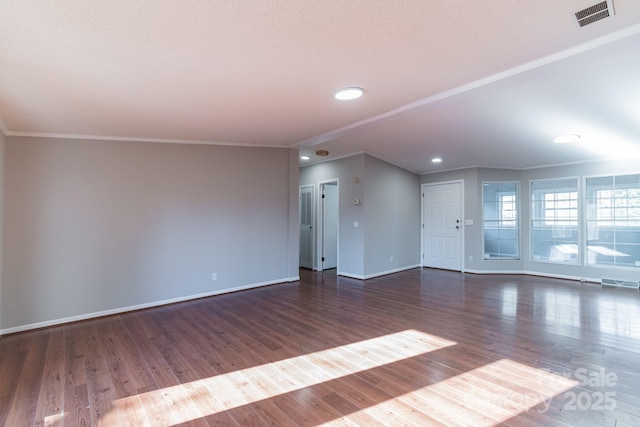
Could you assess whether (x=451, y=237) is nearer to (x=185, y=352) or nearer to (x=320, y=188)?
(x=320, y=188)

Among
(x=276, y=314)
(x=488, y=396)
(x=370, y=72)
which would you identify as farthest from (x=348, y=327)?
(x=370, y=72)

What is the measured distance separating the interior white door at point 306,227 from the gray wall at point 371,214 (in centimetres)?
33

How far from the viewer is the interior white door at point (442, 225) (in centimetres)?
709

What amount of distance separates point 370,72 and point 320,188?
183 inches

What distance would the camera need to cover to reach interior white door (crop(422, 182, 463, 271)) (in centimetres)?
709

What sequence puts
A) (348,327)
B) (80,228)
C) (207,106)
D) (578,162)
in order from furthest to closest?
(578,162) < (80,228) < (348,327) < (207,106)

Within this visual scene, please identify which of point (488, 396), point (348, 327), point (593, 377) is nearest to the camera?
point (488, 396)

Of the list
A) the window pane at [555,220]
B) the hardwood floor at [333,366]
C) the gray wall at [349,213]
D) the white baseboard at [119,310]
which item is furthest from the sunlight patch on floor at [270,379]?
the window pane at [555,220]

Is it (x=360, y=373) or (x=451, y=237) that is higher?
(x=451, y=237)

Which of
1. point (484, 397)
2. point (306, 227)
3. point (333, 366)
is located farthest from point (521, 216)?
point (333, 366)

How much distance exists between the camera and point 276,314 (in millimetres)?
4016

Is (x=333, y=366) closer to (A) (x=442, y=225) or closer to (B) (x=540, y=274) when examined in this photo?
(A) (x=442, y=225)

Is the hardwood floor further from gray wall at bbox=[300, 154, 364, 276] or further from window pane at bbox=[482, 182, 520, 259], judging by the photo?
window pane at bbox=[482, 182, 520, 259]

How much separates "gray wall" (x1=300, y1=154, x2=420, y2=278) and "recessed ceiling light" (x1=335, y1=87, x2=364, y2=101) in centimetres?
318
